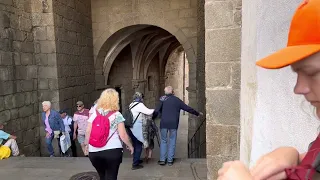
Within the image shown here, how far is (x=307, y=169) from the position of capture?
0.50 meters

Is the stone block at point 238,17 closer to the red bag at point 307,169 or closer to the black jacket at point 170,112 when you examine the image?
the red bag at point 307,169

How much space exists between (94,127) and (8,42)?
12.1 feet

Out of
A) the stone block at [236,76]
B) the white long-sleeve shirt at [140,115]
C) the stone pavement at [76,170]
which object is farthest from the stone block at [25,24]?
the stone block at [236,76]

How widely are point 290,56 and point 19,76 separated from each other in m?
5.83

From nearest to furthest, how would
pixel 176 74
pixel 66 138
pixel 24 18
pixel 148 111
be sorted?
pixel 148 111, pixel 66 138, pixel 24 18, pixel 176 74

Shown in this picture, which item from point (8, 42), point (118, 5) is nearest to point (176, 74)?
point (118, 5)

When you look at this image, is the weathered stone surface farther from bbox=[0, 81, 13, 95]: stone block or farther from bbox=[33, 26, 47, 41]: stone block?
bbox=[33, 26, 47, 41]: stone block

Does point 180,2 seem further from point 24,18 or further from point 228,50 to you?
point 228,50

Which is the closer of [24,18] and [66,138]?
[66,138]

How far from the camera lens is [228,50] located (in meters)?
2.21

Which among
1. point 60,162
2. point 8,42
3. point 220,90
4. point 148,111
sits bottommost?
point 60,162

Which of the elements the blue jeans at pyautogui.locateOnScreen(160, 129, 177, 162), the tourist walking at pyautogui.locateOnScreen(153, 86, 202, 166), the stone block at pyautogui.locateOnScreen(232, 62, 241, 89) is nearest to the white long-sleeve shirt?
the tourist walking at pyautogui.locateOnScreen(153, 86, 202, 166)

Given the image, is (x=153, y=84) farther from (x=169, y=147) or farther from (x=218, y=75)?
(x=218, y=75)

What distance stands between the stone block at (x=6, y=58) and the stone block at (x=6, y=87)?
1.22 feet
